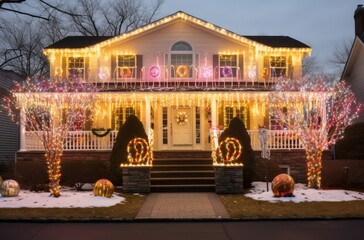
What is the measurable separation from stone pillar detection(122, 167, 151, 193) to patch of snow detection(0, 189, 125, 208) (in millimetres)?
1122

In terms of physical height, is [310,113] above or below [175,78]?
below

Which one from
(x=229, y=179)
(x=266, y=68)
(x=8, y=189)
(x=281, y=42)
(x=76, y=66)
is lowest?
(x=8, y=189)

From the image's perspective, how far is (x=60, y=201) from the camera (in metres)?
13.1

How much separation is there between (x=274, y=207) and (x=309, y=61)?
4026 centimetres

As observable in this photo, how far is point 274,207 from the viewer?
12391 millimetres

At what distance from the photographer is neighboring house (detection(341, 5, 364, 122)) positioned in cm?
2592

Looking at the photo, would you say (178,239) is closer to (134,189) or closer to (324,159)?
(134,189)

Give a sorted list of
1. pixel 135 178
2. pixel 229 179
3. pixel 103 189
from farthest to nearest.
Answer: pixel 135 178 → pixel 229 179 → pixel 103 189

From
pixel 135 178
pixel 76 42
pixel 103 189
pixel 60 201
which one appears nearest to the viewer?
pixel 60 201

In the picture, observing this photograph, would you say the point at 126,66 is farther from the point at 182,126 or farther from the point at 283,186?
the point at 283,186

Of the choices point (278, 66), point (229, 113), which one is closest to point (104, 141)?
point (229, 113)

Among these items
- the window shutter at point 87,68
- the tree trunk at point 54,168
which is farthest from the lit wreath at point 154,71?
the tree trunk at point 54,168

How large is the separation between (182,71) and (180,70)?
0.11 meters

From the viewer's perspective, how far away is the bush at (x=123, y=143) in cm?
1653
